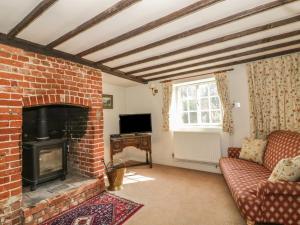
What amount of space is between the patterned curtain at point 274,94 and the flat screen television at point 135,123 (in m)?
2.51

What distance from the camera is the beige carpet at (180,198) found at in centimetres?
245

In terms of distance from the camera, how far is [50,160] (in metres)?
3.06

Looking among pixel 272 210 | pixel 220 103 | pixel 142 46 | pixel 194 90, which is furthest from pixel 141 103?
pixel 272 210

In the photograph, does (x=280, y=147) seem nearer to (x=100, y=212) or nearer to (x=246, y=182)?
(x=246, y=182)

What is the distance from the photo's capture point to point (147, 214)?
8.55ft

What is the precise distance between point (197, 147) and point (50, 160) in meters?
3.06

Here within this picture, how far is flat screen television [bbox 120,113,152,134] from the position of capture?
503cm

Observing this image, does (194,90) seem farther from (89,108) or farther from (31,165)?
(31,165)

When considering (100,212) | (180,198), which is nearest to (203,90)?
(180,198)

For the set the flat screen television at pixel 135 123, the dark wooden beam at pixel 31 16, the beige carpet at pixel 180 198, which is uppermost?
the dark wooden beam at pixel 31 16

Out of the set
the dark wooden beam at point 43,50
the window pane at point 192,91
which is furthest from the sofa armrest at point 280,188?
the dark wooden beam at point 43,50

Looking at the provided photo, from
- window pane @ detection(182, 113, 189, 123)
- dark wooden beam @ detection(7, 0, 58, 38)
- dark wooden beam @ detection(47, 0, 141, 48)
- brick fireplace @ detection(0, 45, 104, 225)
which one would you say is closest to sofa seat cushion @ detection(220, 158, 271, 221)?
window pane @ detection(182, 113, 189, 123)

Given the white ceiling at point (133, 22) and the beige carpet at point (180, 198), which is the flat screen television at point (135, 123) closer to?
the beige carpet at point (180, 198)

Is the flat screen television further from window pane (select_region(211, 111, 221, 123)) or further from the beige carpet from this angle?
window pane (select_region(211, 111, 221, 123))
